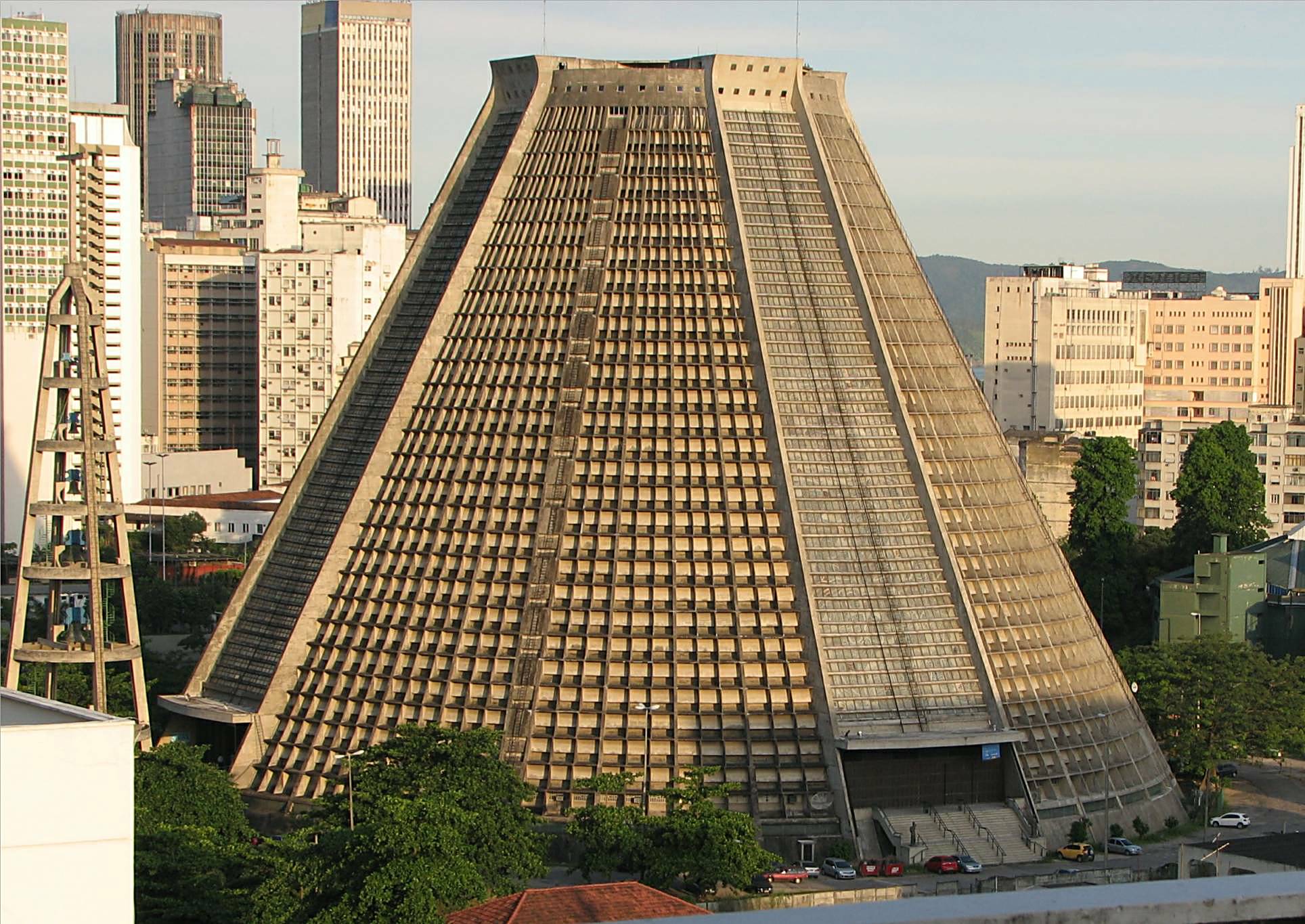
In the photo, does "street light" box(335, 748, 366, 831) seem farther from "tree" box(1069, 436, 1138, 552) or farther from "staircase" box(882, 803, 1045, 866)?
"tree" box(1069, 436, 1138, 552)

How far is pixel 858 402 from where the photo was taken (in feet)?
285

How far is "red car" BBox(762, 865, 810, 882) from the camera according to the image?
72.5 metres

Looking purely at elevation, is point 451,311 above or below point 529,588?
above

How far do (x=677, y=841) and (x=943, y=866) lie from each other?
33.7ft

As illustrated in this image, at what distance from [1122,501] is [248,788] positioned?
79453 millimetres

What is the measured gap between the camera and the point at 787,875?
73062 millimetres

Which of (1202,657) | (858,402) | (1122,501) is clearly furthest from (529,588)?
(1122,501)

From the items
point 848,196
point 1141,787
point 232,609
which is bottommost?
point 1141,787

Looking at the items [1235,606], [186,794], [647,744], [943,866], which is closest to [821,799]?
[943,866]

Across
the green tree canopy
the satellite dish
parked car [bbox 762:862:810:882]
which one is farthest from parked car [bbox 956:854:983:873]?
the green tree canopy

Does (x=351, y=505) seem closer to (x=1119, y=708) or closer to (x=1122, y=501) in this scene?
(x=1119, y=708)

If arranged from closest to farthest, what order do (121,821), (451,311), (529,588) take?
1. (121,821)
2. (529,588)
3. (451,311)

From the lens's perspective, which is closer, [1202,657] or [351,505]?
[351,505]

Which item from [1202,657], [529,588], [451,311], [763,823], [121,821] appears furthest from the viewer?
[1202,657]
